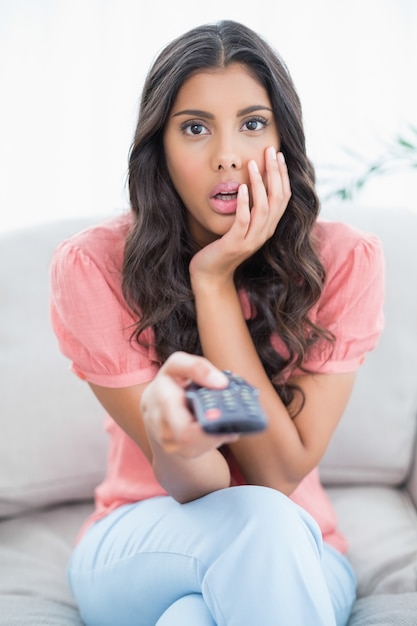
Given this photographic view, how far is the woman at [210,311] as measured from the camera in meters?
1.13

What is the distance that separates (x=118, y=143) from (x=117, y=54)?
259mm

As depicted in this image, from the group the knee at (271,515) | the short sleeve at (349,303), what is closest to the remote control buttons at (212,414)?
the knee at (271,515)

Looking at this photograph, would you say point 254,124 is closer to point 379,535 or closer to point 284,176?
point 284,176

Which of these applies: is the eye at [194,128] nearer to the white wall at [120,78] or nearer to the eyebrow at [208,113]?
the eyebrow at [208,113]

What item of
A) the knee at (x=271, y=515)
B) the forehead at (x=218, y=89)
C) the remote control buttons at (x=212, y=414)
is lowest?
the knee at (x=271, y=515)

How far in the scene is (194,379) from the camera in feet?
2.68

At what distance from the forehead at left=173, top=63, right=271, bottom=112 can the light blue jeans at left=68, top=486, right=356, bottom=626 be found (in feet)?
1.91

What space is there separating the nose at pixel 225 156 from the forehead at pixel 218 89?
2.3 inches

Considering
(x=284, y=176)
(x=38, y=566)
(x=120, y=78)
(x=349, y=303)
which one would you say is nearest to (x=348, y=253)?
(x=349, y=303)

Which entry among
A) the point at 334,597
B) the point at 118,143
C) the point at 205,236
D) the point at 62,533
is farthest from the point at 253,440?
the point at 118,143

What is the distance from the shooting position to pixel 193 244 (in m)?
A: 1.39

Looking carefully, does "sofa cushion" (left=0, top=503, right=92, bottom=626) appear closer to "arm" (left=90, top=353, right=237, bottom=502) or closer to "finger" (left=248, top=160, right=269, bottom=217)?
"arm" (left=90, top=353, right=237, bottom=502)

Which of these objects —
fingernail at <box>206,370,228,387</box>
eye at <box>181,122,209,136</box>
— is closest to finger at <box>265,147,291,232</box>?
eye at <box>181,122,209,136</box>

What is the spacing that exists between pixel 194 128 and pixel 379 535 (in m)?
0.85
